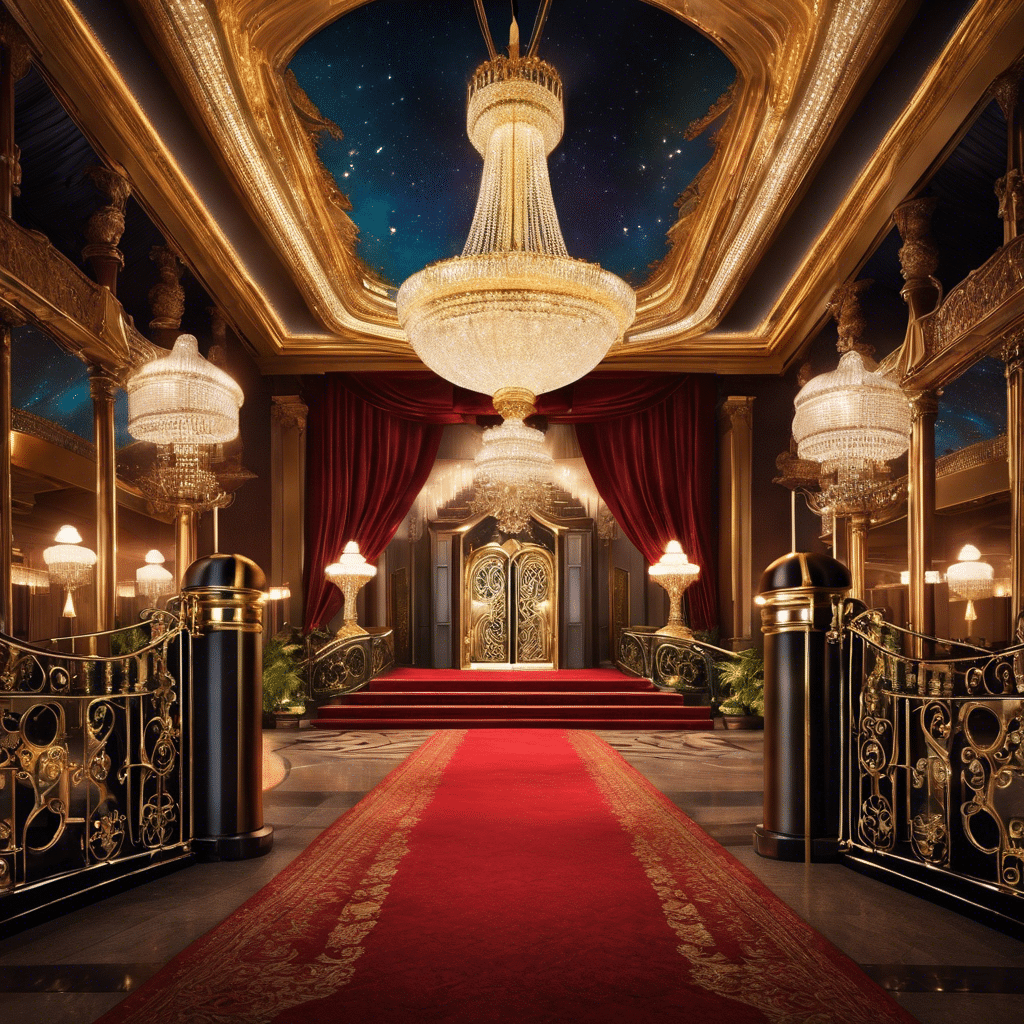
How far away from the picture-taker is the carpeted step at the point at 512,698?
372 inches

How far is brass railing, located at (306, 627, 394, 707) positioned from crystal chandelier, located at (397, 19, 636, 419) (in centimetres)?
412

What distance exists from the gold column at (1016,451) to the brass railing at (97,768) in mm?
4522

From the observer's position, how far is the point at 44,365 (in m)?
8.98

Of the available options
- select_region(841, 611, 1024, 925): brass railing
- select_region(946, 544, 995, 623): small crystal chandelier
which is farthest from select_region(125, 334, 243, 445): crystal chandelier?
select_region(946, 544, 995, 623): small crystal chandelier

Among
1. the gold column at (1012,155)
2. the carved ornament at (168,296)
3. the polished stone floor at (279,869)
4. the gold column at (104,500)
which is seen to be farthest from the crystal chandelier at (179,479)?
the gold column at (1012,155)

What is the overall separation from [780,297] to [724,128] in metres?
3.12

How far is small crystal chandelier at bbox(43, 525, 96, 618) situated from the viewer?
9.45 metres

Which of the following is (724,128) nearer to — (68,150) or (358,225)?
(358,225)

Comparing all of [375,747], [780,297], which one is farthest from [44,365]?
[780,297]

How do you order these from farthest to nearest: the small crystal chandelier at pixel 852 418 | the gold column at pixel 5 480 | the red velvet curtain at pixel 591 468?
the red velvet curtain at pixel 591 468 → the small crystal chandelier at pixel 852 418 → the gold column at pixel 5 480

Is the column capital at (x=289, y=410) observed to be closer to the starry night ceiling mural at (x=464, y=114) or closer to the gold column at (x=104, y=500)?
the starry night ceiling mural at (x=464, y=114)

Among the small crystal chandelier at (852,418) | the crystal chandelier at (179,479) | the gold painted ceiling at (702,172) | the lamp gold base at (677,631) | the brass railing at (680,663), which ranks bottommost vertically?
the brass railing at (680,663)

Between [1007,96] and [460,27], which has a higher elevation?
[460,27]

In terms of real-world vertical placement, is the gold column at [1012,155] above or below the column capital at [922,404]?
above
